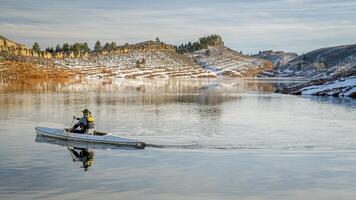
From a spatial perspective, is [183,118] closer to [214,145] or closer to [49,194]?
[214,145]

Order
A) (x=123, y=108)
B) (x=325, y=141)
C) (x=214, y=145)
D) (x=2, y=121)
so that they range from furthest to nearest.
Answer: (x=123, y=108)
(x=2, y=121)
(x=325, y=141)
(x=214, y=145)

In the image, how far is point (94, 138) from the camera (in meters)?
39.3

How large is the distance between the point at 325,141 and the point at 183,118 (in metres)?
21.2

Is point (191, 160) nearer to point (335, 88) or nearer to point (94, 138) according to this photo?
point (94, 138)

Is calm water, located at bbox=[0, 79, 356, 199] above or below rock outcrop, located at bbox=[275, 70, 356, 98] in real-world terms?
below

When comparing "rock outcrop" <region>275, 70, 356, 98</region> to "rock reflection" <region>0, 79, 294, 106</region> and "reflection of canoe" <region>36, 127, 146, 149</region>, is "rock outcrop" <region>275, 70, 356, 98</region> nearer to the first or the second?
"rock reflection" <region>0, 79, 294, 106</region>

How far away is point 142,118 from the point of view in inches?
2400

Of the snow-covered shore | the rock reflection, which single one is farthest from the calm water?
the snow-covered shore

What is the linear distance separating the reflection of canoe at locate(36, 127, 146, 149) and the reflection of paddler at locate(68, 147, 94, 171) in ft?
5.09

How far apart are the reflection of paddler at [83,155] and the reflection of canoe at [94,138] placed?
155 cm

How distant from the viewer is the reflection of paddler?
106 feet

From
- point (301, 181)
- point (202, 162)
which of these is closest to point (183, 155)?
point (202, 162)

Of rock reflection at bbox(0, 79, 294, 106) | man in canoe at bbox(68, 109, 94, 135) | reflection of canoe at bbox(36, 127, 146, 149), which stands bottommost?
reflection of canoe at bbox(36, 127, 146, 149)

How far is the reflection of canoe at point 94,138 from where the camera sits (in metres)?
38.2
